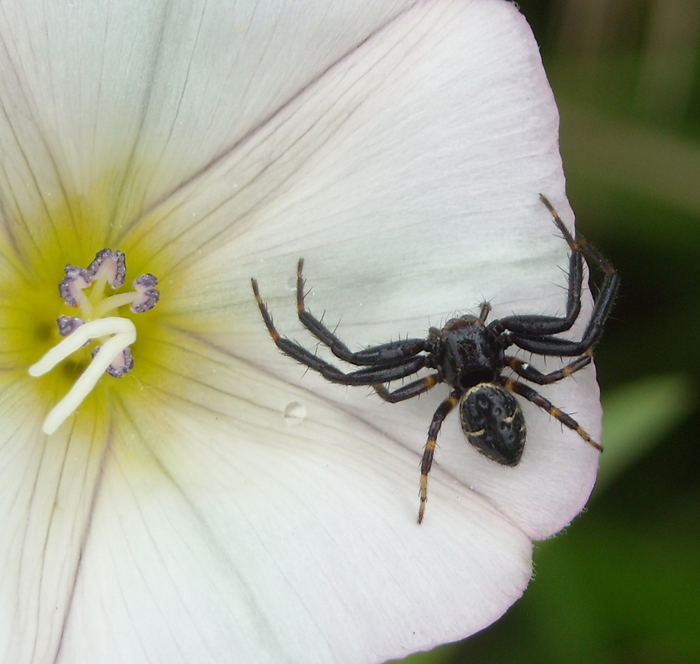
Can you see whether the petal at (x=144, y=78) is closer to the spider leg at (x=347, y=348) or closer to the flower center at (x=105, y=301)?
the flower center at (x=105, y=301)

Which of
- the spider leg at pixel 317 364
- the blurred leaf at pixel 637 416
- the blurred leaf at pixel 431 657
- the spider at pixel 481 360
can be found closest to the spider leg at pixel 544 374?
the spider at pixel 481 360

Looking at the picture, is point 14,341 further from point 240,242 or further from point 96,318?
point 240,242

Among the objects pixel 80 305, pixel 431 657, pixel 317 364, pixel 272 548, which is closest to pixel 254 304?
pixel 317 364

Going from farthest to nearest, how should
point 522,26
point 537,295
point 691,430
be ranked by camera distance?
point 691,430 → point 537,295 → point 522,26

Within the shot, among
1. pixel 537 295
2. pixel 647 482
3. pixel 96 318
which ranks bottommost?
pixel 647 482

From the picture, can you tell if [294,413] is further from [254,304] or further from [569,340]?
[569,340]

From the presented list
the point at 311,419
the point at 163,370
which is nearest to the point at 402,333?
the point at 311,419
